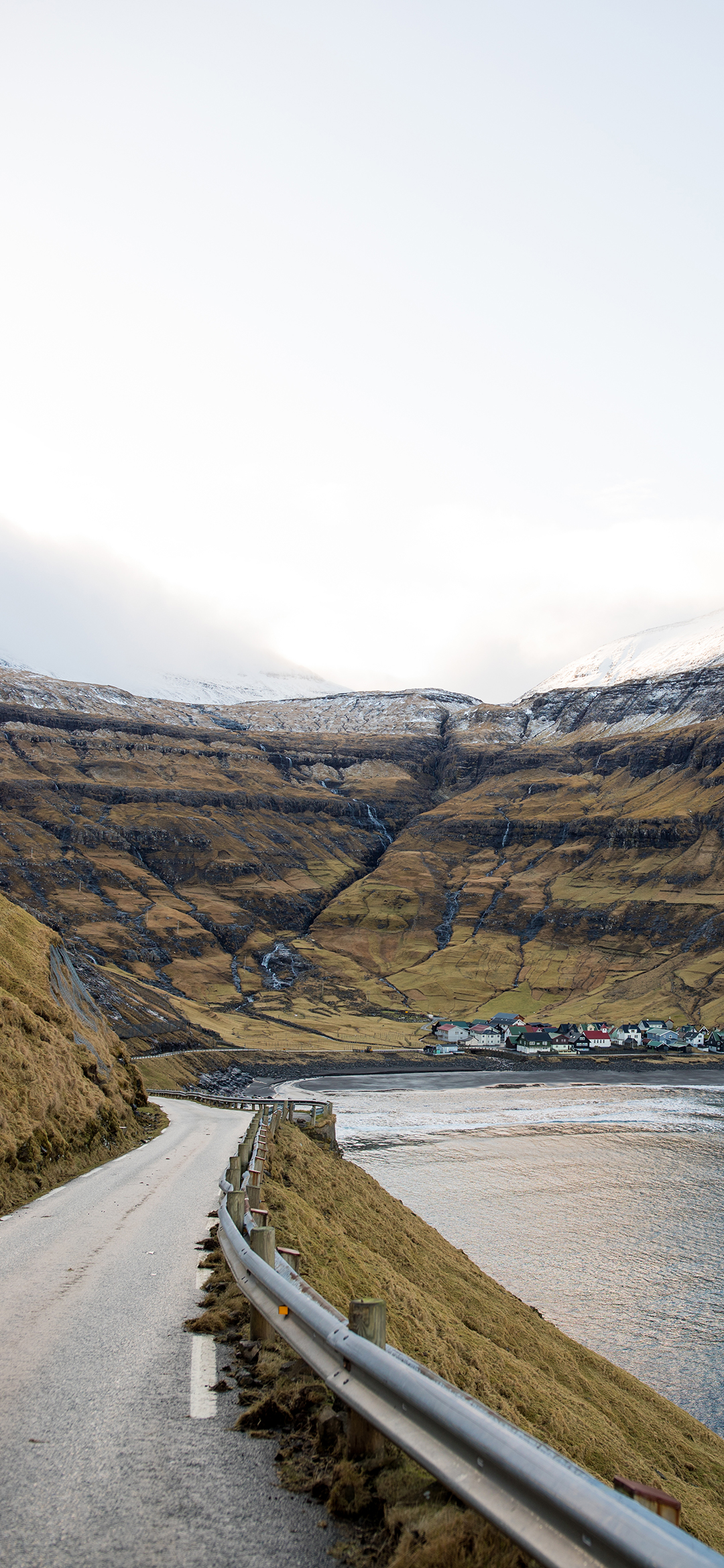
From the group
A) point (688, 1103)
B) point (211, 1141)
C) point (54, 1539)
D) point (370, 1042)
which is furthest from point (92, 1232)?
point (370, 1042)

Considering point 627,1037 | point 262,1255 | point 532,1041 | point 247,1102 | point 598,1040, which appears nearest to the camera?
point 262,1255

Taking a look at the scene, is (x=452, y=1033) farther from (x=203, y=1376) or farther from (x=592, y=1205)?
(x=203, y=1376)

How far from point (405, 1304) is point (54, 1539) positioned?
10779 mm

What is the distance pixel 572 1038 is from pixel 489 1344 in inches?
5378

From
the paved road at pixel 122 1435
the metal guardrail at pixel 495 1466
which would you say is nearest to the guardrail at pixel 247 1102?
the paved road at pixel 122 1435

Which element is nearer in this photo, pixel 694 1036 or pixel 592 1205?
pixel 592 1205

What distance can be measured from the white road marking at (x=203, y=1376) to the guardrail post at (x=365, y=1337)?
1.80 m

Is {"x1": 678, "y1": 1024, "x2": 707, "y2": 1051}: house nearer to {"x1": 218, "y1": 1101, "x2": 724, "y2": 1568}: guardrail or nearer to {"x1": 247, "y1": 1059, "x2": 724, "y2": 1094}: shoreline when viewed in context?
{"x1": 247, "y1": 1059, "x2": 724, "y2": 1094}: shoreline

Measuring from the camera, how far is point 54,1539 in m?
4.66

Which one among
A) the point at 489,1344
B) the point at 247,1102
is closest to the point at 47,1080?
the point at 489,1344

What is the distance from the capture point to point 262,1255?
8.27 m

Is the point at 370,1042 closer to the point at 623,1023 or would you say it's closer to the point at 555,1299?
the point at 623,1023

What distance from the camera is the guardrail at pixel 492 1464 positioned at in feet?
9.77

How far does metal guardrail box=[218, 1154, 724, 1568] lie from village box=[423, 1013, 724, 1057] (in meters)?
134
